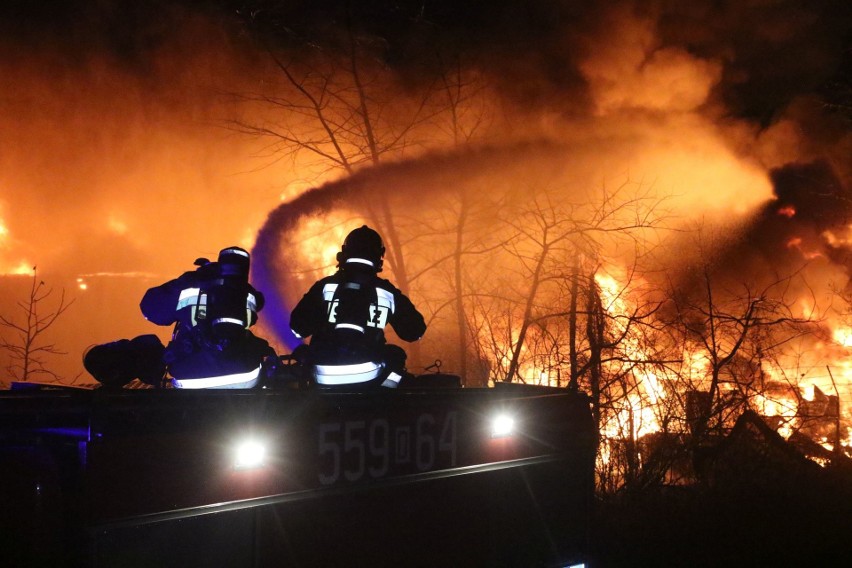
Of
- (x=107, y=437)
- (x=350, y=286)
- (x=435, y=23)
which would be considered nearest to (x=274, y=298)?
(x=435, y=23)

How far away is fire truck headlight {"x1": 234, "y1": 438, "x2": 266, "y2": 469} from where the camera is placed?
8.41 ft

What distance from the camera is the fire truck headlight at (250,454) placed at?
2564mm

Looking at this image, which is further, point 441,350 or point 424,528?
point 441,350

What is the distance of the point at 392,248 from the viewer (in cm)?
822

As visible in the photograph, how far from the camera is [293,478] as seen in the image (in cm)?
271

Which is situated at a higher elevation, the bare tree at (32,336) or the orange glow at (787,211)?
the orange glow at (787,211)

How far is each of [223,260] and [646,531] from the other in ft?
16.3

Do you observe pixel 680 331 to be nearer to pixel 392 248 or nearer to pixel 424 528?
pixel 392 248

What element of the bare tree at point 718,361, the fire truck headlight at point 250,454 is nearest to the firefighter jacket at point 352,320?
the fire truck headlight at point 250,454

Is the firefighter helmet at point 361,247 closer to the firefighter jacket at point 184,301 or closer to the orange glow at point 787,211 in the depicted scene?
the firefighter jacket at point 184,301

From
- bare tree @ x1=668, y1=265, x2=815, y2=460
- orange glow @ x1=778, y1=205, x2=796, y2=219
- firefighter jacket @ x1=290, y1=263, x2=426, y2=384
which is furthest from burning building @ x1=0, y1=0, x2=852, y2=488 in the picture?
orange glow @ x1=778, y1=205, x2=796, y2=219

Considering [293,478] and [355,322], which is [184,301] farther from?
[293,478]

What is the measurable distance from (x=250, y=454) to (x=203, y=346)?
99cm

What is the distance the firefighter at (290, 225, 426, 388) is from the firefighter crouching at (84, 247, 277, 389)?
0.38 m
